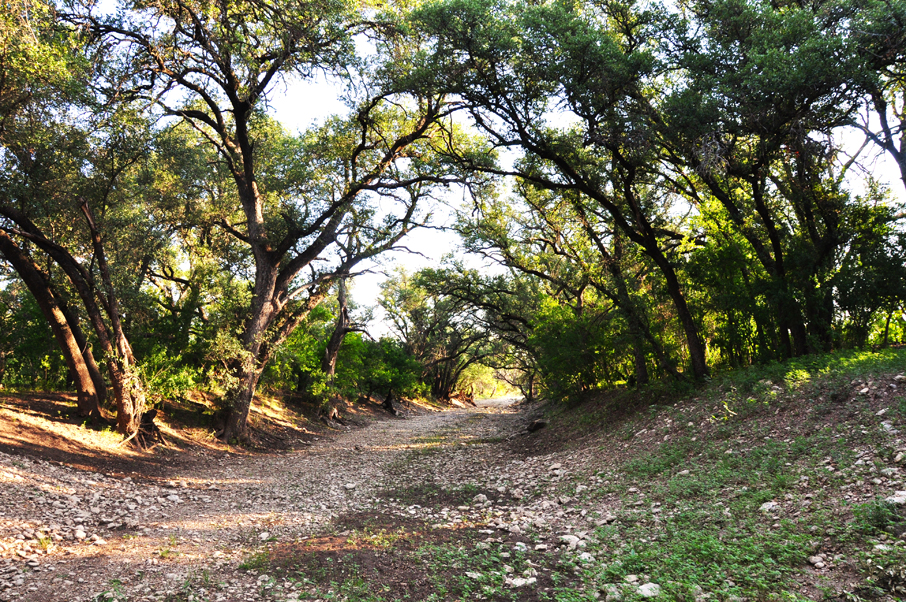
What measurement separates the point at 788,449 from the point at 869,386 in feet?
6.54

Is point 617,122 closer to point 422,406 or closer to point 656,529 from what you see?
point 656,529

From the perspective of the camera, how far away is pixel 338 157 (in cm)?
1547

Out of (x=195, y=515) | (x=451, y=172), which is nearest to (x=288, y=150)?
(x=451, y=172)

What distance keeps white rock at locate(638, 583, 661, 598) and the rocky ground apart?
2cm

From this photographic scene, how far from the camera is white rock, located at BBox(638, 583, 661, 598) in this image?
3.59 metres

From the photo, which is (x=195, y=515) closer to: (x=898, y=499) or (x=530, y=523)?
(x=530, y=523)

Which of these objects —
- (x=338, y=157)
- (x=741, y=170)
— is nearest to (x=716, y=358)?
(x=741, y=170)

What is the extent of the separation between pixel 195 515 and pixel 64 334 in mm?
6187

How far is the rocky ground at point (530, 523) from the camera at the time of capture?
3885 millimetres

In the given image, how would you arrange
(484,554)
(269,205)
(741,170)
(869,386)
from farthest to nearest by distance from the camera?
(269,205) → (741,170) → (869,386) → (484,554)

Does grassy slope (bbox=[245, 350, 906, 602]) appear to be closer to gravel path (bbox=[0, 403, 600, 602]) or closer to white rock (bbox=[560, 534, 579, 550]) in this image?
white rock (bbox=[560, 534, 579, 550])

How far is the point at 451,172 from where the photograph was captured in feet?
47.8

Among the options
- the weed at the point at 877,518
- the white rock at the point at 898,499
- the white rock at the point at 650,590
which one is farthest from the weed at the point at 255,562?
the white rock at the point at 898,499

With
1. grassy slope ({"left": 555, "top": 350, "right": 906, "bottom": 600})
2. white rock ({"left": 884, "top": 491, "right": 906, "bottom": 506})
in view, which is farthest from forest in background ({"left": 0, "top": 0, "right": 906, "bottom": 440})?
white rock ({"left": 884, "top": 491, "right": 906, "bottom": 506})
